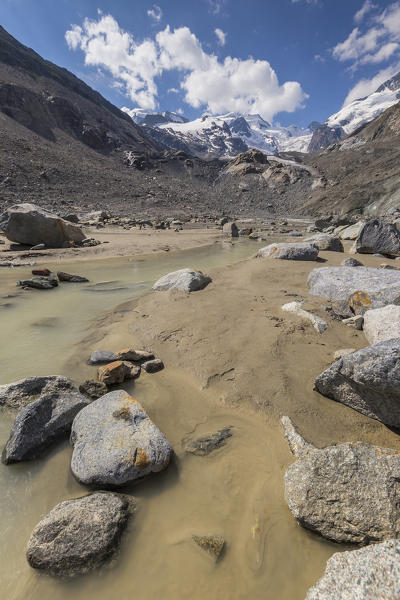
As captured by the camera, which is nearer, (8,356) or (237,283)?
(8,356)

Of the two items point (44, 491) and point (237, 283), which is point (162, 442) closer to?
point (44, 491)

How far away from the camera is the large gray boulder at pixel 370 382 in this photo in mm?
2574

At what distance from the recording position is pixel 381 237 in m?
10.2

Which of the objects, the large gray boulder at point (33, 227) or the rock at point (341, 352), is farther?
the large gray boulder at point (33, 227)

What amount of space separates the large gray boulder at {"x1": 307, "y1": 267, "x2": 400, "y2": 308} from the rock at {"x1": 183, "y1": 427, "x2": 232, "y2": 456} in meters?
3.75

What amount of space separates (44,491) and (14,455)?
0.51 m

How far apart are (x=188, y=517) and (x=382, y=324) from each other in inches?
143

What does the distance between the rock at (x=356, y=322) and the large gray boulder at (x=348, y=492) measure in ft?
9.24

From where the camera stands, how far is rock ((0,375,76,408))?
10.8ft

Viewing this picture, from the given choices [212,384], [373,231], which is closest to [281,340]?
[212,384]

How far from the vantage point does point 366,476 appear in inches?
82.4

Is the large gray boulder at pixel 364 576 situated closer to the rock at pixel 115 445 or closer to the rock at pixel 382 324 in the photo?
the rock at pixel 115 445

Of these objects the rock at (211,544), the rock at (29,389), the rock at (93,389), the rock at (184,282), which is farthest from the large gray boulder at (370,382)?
the rock at (184,282)

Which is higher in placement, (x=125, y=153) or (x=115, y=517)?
(x=125, y=153)
